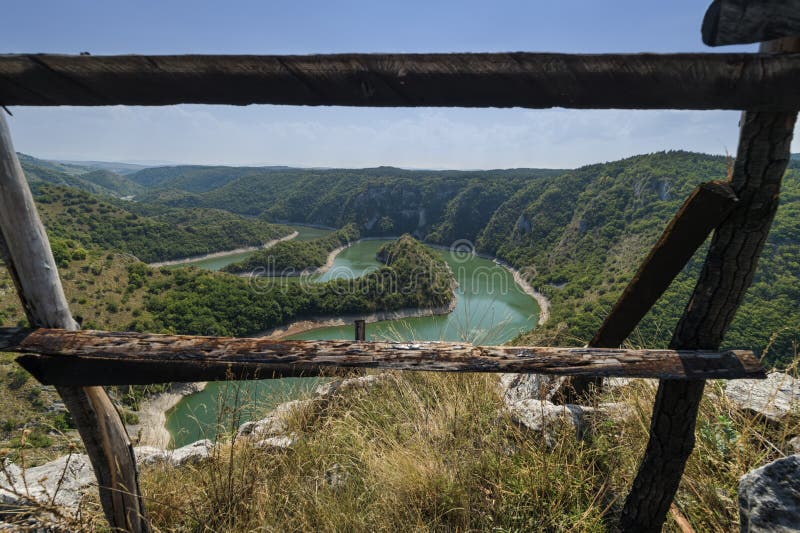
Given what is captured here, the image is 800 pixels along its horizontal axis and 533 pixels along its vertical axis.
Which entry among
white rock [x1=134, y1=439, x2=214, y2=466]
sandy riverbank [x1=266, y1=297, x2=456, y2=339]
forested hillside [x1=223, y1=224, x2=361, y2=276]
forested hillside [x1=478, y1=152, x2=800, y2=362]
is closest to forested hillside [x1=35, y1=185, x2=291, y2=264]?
forested hillside [x1=223, y1=224, x2=361, y2=276]

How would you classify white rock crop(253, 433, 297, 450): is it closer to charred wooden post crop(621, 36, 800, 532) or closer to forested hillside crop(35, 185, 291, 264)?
charred wooden post crop(621, 36, 800, 532)

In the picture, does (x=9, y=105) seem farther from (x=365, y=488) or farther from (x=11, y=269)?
(x=365, y=488)

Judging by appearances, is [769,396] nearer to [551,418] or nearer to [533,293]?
[551,418]

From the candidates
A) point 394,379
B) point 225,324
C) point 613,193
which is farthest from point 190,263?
point 394,379

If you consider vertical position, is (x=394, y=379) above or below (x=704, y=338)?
below

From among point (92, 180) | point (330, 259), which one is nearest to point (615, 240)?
point (330, 259)

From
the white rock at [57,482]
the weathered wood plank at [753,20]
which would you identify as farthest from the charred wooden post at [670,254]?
the white rock at [57,482]

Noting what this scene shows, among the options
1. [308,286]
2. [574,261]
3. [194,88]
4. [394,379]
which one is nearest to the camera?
[194,88]
